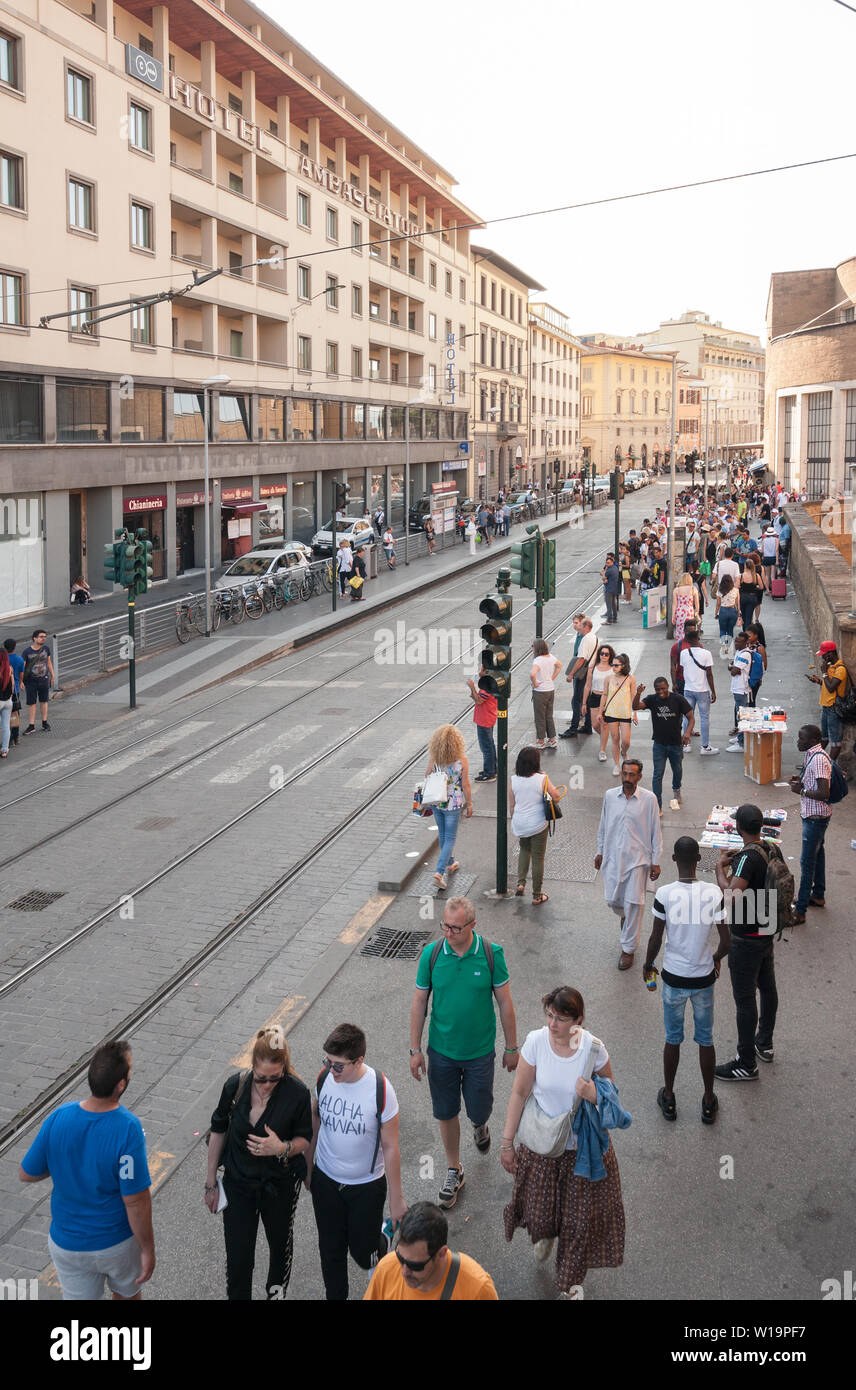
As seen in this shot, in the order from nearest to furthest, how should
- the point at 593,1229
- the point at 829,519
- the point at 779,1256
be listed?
the point at 593,1229 → the point at 779,1256 → the point at 829,519

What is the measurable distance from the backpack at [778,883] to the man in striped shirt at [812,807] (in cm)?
193

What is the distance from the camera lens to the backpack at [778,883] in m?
7.34

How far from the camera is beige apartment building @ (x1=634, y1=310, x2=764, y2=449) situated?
12381cm

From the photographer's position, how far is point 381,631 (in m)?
29.1

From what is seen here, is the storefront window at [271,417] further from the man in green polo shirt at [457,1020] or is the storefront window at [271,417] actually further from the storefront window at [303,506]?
the man in green polo shirt at [457,1020]

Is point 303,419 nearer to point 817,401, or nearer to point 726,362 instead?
point 817,401

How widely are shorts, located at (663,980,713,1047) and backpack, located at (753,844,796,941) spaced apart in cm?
64

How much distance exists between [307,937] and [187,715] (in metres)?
→ 10.3

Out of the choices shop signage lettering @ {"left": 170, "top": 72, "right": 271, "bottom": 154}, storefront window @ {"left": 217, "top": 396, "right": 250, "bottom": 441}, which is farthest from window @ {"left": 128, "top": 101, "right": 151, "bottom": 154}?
storefront window @ {"left": 217, "top": 396, "right": 250, "bottom": 441}

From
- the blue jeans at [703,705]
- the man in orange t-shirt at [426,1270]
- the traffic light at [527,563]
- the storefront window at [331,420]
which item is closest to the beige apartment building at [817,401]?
the storefront window at [331,420]

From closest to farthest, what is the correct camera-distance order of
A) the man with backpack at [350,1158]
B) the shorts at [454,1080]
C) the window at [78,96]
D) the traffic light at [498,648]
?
1. the man with backpack at [350,1158]
2. the shorts at [454,1080]
3. the traffic light at [498,648]
4. the window at [78,96]
